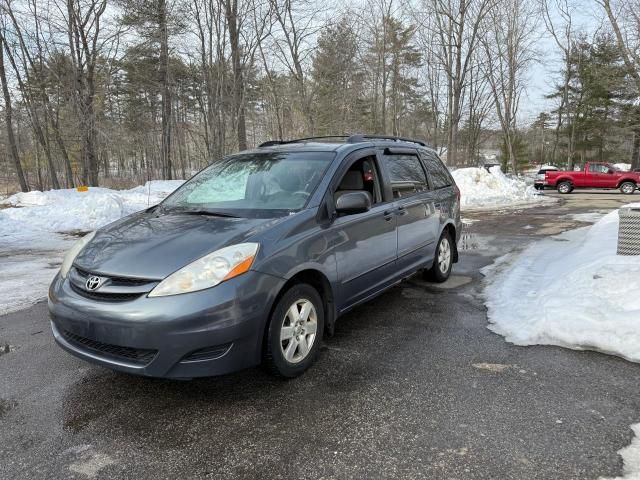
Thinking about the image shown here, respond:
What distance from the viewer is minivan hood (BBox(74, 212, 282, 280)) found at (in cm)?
276

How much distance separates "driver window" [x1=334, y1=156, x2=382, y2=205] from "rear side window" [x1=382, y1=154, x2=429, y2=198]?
0.82 ft

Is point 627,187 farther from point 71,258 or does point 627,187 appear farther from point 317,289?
point 71,258

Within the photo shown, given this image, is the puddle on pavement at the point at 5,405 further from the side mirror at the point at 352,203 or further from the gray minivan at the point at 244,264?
the side mirror at the point at 352,203

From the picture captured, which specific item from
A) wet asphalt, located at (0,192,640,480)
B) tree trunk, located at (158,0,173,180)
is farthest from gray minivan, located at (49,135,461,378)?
tree trunk, located at (158,0,173,180)

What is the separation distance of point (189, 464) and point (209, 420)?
41 centimetres

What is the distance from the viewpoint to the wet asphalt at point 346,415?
2.29 metres

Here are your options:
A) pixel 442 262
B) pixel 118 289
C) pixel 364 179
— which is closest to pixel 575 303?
pixel 442 262

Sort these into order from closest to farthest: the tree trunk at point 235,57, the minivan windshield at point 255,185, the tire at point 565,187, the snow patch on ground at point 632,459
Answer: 1. the snow patch on ground at point 632,459
2. the minivan windshield at point 255,185
3. the tree trunk at point 235,57
4. the tire at point 565,187

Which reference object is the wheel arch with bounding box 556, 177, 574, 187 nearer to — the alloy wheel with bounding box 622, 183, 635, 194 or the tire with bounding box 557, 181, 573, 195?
the tire with bounding box 557, 181, 573, 195

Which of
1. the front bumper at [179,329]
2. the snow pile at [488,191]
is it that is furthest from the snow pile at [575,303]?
the snow pile at [488,191]

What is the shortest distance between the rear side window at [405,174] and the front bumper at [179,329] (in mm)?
2214

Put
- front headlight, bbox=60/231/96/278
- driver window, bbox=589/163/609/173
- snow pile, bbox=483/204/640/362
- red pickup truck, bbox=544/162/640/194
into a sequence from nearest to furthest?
front headlight, bbox=60/231/96/278 → snow pile, bbox=483/204/640/362 → red pickup truck, bbox=544/162/640/194 → driver window, bbox=589/163/609/173

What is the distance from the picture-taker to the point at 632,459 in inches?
89.2

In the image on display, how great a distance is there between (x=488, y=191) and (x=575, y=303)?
1563cm
